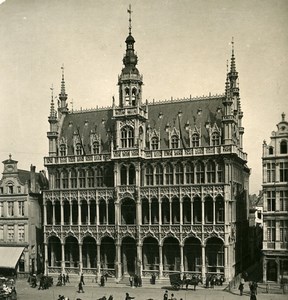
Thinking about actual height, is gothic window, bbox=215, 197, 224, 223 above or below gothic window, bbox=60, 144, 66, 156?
below

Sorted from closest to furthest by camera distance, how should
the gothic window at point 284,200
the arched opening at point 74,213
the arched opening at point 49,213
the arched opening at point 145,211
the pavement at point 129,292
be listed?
the pavement at point 129,292 → the gothic window at point 284,200 → the arched opening at point 145,211 → the arched opening at point 74,213 → the arched opening at point 49,213

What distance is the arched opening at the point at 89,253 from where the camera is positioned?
5546 centimetres

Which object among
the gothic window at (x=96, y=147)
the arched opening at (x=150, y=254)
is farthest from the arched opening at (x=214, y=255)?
the gothic window at (x=96, y=147)

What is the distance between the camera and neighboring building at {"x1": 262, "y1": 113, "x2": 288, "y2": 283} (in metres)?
46.2

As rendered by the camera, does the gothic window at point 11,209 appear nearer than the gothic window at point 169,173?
No

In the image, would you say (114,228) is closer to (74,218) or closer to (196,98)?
(74,218)

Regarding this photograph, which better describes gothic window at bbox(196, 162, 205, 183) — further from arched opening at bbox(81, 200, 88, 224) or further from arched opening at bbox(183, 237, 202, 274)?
arched opening at bbox(81, 200, 88, 224)

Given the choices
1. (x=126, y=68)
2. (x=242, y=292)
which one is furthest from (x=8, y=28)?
(x=242, y=292)

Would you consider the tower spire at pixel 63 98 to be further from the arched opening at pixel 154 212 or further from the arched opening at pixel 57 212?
the arched opening at pixel 154 212

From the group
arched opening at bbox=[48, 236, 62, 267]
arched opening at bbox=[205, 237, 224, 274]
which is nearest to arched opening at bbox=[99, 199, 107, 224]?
arched opening at bbox=[48, 236, 62, 267]

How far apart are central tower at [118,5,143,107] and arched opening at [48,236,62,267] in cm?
1718

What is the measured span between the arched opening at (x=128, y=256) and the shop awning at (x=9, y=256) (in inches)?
497

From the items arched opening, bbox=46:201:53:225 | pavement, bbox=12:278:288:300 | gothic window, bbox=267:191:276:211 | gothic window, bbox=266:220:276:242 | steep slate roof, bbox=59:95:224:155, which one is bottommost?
pavement, bbox=12:278:288:300

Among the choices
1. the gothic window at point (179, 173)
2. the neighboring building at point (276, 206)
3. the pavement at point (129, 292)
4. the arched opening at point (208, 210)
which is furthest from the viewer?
the gothic window at point (179, 173)
